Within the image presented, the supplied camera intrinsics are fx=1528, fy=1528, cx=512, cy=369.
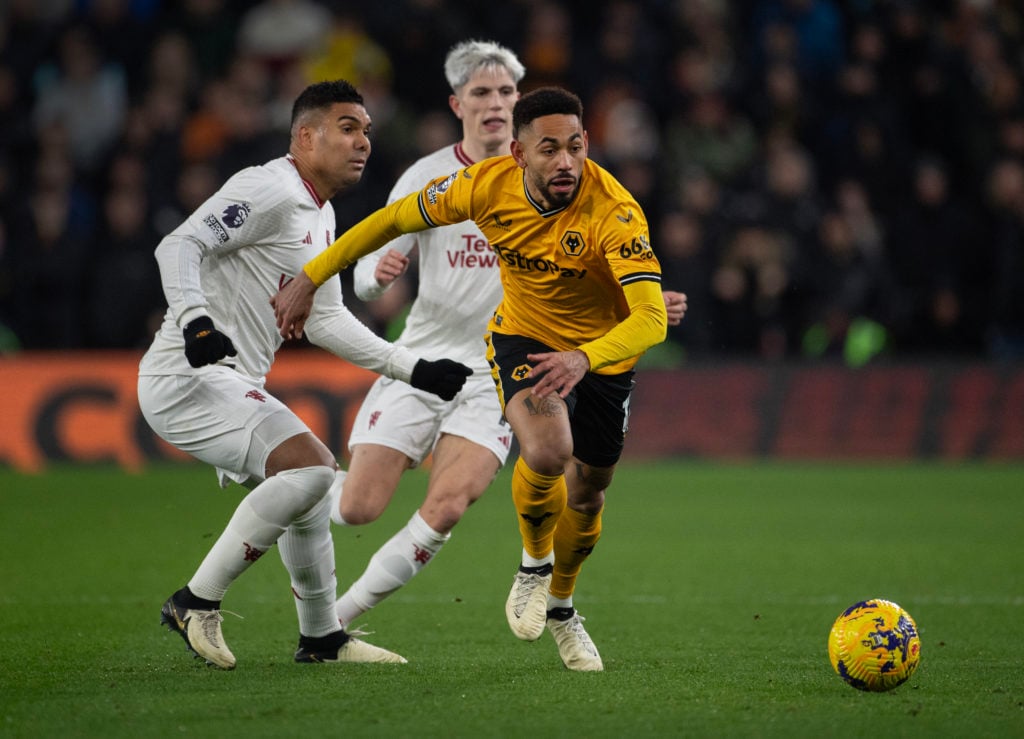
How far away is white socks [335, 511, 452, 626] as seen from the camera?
7.13 meters

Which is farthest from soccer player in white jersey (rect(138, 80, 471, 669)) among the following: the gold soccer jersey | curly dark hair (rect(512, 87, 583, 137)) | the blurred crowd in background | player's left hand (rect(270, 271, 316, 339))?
the blurred crowd in background

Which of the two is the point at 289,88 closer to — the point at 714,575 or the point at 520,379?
the point at 714,575

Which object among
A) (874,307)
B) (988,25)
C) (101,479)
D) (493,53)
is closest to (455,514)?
(493,53)

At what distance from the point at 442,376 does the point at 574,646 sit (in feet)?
4.17

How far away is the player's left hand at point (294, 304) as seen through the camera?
6258 millimetres

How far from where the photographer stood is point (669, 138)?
16594 mm

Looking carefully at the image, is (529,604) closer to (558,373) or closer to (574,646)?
(574,646)

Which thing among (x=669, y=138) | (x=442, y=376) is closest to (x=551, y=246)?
(x=442, y=376)

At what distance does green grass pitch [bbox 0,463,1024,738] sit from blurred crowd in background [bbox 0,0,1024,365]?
2038mm

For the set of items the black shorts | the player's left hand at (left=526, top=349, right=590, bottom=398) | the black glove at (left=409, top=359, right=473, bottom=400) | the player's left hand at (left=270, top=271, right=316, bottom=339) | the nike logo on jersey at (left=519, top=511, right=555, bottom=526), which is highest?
the player's left hand at (left=270, top=271, right=316, bottom=339)

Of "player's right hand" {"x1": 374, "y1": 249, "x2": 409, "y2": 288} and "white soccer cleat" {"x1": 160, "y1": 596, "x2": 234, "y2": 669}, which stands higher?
"player's right hand" {"x1": 374, "y1": 249, "x2": 409, "y2": 288}

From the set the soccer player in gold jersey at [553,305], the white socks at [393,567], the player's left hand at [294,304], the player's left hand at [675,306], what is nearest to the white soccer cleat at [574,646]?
the soccer player in gold jersey at [553,305]

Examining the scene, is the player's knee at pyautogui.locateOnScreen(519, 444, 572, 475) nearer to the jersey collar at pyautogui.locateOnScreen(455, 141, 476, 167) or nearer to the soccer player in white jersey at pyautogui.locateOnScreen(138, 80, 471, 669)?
the soccer player in white jersey at pyautogui.locateOnScreen(138, 80, 471, 669)

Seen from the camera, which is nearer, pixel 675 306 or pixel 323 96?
pixel 675 306
